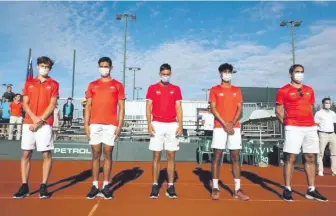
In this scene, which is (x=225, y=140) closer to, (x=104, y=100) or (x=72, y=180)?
(x=104, y=100)

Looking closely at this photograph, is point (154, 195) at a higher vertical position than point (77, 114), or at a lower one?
lower

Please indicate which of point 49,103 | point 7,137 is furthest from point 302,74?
point 7,137

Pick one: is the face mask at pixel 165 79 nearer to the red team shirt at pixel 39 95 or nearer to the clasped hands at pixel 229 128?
the clasped hands at pixel 229 128

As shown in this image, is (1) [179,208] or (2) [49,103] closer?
(1) [179,208]

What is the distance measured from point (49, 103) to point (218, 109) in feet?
9.62

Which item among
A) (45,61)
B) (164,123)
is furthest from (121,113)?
(45,61)

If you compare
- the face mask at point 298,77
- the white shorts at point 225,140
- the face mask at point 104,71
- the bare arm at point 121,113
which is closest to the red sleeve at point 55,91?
the face mask at point 104,71

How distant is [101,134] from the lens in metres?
5.11

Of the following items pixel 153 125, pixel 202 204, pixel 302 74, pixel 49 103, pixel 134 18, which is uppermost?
pixel 134 18

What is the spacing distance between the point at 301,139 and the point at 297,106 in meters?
0.57

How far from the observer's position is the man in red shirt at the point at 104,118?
16.6 ft

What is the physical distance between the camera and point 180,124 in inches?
210

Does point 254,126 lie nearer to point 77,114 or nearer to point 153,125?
point 77,114

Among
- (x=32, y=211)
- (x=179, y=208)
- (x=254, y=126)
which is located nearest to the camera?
(x=32, y=211)
